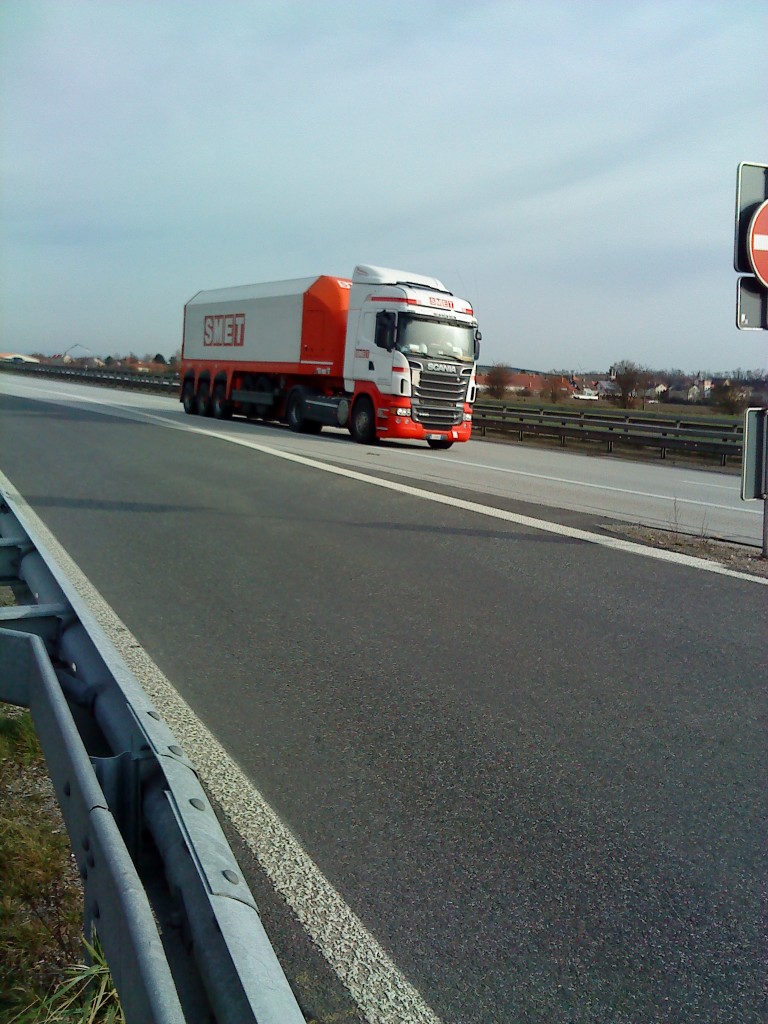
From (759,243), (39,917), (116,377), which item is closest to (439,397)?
(759,243)

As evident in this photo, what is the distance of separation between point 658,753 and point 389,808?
4.21 ft

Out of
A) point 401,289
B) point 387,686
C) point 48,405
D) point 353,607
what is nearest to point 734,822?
point 387,686

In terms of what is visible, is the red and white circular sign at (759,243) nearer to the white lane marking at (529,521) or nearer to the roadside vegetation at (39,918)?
the white lane marking at (529,521)

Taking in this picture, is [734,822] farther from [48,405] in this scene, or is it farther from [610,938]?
[48,405]

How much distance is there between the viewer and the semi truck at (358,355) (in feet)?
74.7

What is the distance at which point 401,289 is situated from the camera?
2277cm

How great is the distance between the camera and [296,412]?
27094 millimetres

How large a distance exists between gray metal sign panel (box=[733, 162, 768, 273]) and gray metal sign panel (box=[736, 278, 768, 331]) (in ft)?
0.44

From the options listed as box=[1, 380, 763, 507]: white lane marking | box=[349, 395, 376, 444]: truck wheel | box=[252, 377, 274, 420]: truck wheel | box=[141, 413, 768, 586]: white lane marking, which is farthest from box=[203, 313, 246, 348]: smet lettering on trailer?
box=[141, 413, 768, 586]: white lane marking

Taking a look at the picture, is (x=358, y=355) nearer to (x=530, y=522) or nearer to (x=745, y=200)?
(x=530, y=522)

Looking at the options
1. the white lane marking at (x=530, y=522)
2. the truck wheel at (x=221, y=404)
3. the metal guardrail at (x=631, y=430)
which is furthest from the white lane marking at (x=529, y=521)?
the truck wheel at (x=221, y=404)

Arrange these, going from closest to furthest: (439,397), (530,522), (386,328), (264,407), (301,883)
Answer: (301,883), (530,522), (386,328), (439,397), (264,407)

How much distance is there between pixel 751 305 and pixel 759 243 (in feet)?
1.81

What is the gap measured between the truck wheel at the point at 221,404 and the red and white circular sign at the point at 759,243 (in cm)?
2389
